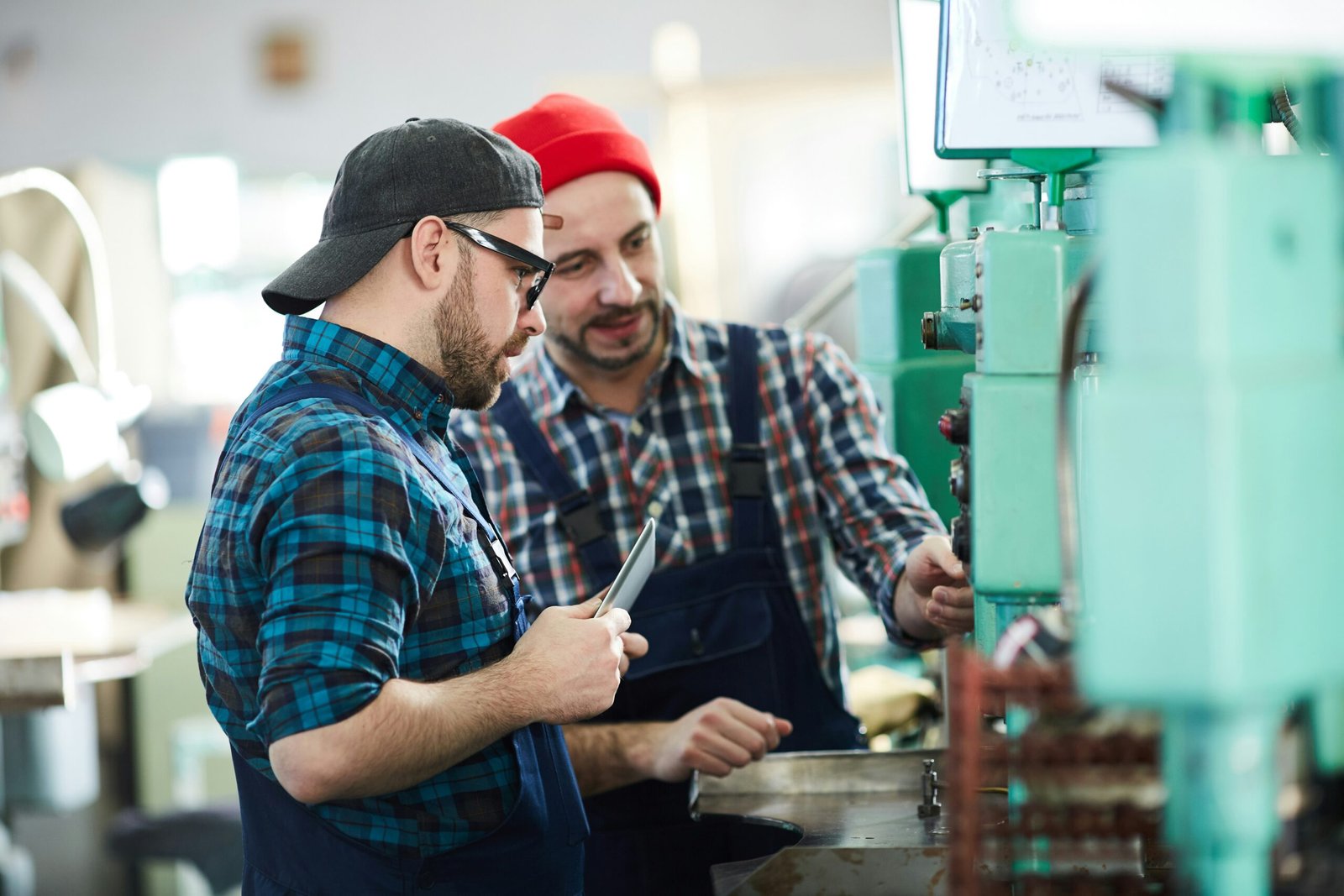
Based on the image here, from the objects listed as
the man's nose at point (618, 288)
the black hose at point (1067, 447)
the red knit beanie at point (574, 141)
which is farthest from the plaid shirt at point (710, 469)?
the black hose at point (1067, 447)

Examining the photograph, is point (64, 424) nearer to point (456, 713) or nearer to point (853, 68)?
point (456, 713)

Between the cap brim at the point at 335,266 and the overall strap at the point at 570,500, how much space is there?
455 mm

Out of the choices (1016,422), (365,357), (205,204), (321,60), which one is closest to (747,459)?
(365,357)

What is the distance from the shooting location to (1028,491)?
105cm

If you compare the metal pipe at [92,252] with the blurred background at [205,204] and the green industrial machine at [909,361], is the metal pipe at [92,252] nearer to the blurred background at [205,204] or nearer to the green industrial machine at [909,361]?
the blurred background at [205,204]

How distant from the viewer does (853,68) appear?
18.1 ft

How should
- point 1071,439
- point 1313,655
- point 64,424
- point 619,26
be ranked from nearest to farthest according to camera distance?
point 1313,655 < point 1071,439 < point 64,424 < point 619,26

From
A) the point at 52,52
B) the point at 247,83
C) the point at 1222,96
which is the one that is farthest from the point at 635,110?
the point at 1222,96

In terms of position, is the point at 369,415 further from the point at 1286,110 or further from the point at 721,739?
the point at 1286,110

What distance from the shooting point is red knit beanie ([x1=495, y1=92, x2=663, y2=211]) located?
2.02 meters

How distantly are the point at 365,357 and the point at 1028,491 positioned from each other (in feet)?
2.35

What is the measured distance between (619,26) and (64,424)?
3912 millimetres

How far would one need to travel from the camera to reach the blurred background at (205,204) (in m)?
4.14

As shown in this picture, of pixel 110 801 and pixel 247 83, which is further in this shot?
pixel 247 83
